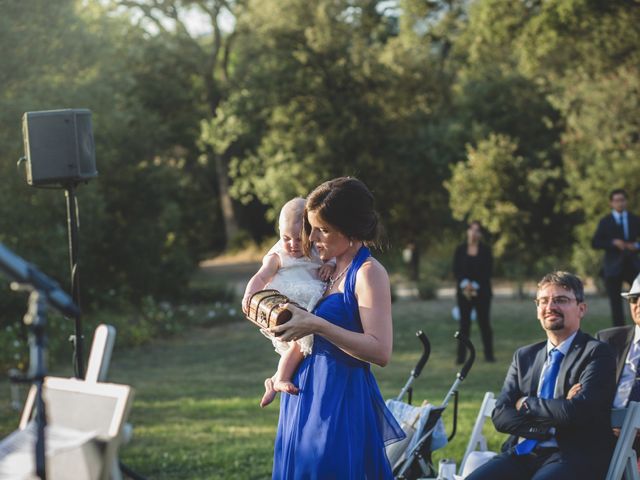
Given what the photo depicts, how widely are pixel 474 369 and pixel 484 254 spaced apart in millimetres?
1450

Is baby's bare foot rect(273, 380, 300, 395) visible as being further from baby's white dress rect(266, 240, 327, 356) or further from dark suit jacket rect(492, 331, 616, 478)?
dark suit jacket rect(492, 331, 616, 478)

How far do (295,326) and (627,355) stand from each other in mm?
2419

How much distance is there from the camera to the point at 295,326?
10.7 feet

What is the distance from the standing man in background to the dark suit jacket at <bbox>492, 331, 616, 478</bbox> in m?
7.48

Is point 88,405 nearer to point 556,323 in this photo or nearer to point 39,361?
point 39,361

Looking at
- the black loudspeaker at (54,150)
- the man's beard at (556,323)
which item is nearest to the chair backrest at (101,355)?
the man's beard at (556,323)

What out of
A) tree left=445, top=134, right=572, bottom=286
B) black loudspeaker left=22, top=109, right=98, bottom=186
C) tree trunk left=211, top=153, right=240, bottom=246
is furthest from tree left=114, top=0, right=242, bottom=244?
black loudspeaker left=22, top=109, right=98, bottom=186

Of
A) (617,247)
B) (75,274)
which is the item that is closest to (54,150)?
(75,274)

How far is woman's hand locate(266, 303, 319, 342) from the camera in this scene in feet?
10.7

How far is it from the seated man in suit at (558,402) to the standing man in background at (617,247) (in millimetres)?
7416

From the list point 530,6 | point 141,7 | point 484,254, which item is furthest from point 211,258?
point 484,254

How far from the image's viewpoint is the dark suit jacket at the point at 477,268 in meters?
12.0

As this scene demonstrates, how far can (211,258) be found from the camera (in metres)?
38.7

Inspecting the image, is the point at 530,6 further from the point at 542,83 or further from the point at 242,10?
the point at 242,10
